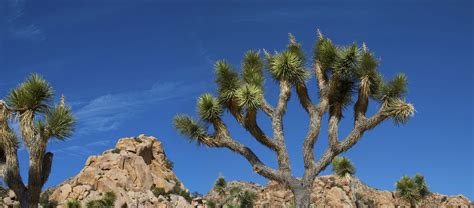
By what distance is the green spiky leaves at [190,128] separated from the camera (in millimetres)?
15000

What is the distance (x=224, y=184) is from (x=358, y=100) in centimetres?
4042

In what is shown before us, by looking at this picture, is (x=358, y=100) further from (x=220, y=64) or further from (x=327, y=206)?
(x=327, y=206)

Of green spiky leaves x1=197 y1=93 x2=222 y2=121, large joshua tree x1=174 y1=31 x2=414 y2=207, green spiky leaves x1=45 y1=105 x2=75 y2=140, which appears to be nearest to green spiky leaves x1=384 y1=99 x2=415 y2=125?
large joshua tree x1=174 y1=31 x2=414 y2=207

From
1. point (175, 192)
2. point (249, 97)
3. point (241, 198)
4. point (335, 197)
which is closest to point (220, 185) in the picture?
point (241, 198)

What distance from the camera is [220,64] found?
15.6 metres

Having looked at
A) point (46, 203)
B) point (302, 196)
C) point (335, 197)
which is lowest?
point (302, 196)

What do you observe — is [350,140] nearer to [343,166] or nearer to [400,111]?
[400,111]

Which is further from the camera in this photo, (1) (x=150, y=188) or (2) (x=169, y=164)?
(2) (x=169, y=164)

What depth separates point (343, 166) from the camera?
112 ft

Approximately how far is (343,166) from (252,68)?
19770mm

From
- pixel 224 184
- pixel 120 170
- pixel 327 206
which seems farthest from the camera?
pixel 327 206

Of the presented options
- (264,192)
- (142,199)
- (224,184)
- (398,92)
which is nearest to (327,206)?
(264,192)

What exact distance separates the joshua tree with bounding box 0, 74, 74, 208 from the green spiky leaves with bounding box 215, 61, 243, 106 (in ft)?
13.8

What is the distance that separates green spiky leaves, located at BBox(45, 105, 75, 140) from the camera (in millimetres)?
12594
